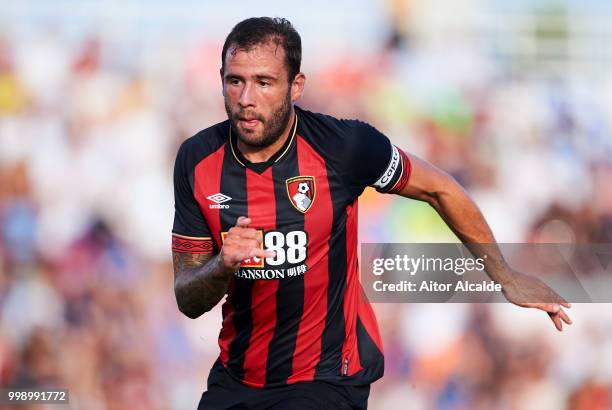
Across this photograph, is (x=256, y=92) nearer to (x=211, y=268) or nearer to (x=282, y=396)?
(x=211, y=268)

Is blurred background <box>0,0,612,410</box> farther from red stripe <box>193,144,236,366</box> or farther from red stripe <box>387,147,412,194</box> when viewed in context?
red stripe <box>193,144,236,366</box>

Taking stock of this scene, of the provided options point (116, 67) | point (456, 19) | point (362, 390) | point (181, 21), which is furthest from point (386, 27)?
point (362, 390)

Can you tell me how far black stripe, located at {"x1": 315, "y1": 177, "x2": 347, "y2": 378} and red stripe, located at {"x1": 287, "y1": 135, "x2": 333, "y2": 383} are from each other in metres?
0.02

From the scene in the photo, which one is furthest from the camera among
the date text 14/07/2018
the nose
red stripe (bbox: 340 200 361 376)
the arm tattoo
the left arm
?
the date text 14/07/2018

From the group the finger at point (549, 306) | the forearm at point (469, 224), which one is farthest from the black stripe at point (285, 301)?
the finger at point (549, 306)

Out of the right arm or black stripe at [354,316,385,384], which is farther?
black stripe at [354,316,385,384]

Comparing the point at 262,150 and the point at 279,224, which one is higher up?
the point at 262,150

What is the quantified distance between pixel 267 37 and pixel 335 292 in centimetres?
96

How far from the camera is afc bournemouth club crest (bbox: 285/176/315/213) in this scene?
3.02 metres

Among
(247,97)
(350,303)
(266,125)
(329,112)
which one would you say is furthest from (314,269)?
(329,112)

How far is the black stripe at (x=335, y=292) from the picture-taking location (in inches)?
121

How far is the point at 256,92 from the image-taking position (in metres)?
2.87

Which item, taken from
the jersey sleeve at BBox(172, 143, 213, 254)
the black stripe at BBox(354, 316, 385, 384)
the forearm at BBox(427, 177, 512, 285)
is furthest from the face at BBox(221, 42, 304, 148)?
the black stripe at BBox(354, 316, 385, 384)

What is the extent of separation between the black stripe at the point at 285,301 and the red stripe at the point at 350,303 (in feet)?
0.66
